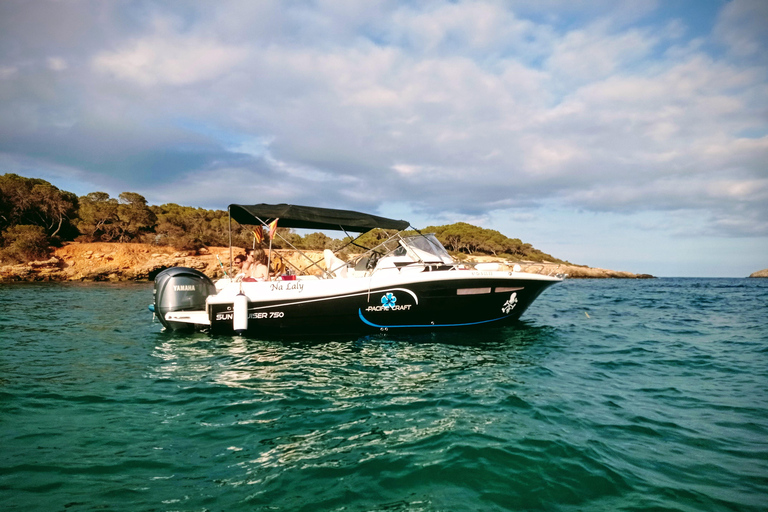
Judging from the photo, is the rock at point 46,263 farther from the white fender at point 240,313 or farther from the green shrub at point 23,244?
the white fender at point 240,313

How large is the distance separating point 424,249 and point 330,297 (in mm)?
2908

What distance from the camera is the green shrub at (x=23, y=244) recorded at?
92.5 feet

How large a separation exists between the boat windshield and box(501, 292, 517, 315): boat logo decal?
179 centimetres

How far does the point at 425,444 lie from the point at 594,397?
2838mm

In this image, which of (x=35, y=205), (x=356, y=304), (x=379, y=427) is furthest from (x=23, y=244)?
(x=379, y=427)

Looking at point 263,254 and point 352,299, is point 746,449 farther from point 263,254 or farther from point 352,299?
point 263,254

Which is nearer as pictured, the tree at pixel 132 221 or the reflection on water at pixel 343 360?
the reflection on water at pixel 343 360

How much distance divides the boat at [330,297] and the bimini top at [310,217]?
0.08ft

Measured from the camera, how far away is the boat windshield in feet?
33.6

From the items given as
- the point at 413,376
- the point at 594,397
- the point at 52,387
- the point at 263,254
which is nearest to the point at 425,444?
the point at 413,376

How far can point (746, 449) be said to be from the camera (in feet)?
12.7

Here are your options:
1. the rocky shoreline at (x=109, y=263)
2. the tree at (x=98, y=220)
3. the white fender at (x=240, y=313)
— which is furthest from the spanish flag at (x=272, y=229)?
the tree at (x=98, y=220)

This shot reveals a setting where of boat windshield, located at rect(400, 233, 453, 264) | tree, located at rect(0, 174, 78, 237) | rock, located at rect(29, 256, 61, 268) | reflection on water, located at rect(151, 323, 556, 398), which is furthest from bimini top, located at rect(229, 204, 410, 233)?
tree, located at rect(0, 174, 78, 237)

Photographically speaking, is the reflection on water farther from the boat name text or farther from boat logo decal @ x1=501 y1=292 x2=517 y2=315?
the boat name text
